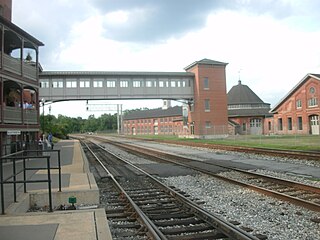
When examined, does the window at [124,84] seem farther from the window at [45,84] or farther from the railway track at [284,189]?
the railway track at [284,189]

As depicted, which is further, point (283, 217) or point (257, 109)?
point (257, 109)

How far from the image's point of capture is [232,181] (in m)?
11.9

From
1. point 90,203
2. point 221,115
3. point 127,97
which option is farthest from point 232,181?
point 221,115

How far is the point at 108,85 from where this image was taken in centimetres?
5191

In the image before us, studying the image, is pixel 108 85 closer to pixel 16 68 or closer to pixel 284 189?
pixel 16 68

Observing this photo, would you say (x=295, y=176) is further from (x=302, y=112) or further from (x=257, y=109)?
(x=257, y=109)

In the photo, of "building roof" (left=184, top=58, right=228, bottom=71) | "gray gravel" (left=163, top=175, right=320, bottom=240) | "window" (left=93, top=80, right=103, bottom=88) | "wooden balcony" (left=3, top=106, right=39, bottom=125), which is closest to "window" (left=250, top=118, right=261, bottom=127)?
"building roof" (left=184, top=58, right=228, bottom=71)

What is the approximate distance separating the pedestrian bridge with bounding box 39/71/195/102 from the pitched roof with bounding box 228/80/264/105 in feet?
107

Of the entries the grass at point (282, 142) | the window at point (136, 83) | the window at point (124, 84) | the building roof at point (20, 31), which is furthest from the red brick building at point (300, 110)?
the building roof at point (20, 31)

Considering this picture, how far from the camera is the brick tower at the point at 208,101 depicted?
55281 millimetres

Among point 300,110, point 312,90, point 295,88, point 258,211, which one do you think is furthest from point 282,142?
point 295,88

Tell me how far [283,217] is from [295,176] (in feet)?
21.7

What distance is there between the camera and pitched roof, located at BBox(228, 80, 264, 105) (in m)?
83.8

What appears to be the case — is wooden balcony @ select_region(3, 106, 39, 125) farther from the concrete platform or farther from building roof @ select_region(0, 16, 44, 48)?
the concrete platform
